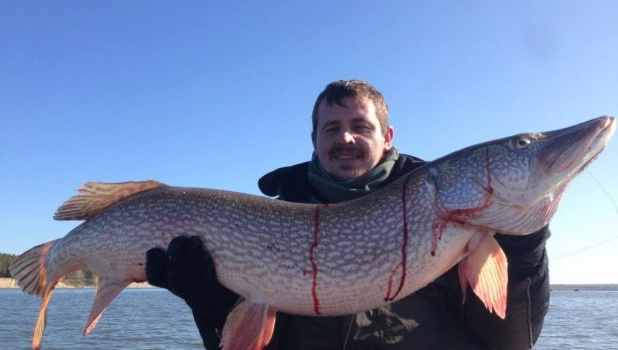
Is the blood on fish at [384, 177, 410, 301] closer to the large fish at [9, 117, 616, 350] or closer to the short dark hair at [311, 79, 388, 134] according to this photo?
the large fish at [9, 117, 616, 350]

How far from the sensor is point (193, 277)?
289 cm

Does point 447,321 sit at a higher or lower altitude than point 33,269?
lower

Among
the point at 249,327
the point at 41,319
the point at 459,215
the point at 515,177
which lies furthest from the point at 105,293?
the point at 515,177

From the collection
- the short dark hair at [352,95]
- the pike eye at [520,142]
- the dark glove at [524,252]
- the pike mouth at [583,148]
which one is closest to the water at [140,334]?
the short dark hair at [352,95]

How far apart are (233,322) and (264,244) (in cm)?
45

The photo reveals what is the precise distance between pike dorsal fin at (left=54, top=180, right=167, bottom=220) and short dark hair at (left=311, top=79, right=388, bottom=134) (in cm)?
139

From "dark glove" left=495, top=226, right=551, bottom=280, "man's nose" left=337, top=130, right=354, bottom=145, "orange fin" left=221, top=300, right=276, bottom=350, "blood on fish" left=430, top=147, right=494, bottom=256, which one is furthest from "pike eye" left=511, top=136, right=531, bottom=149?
"orange fin" left=221, top=300, right=276, bottom=350

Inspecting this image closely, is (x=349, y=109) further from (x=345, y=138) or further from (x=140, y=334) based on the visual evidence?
(x=140, y=334)

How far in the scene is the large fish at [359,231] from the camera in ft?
8.31

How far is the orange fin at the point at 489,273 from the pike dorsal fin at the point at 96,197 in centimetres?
193

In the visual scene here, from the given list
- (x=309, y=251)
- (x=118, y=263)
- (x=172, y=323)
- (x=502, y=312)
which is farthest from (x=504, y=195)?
(x=172, y=323)

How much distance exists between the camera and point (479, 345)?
3186 mm

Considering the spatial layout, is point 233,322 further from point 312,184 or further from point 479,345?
point 479,345

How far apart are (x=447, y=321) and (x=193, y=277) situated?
1.57m
